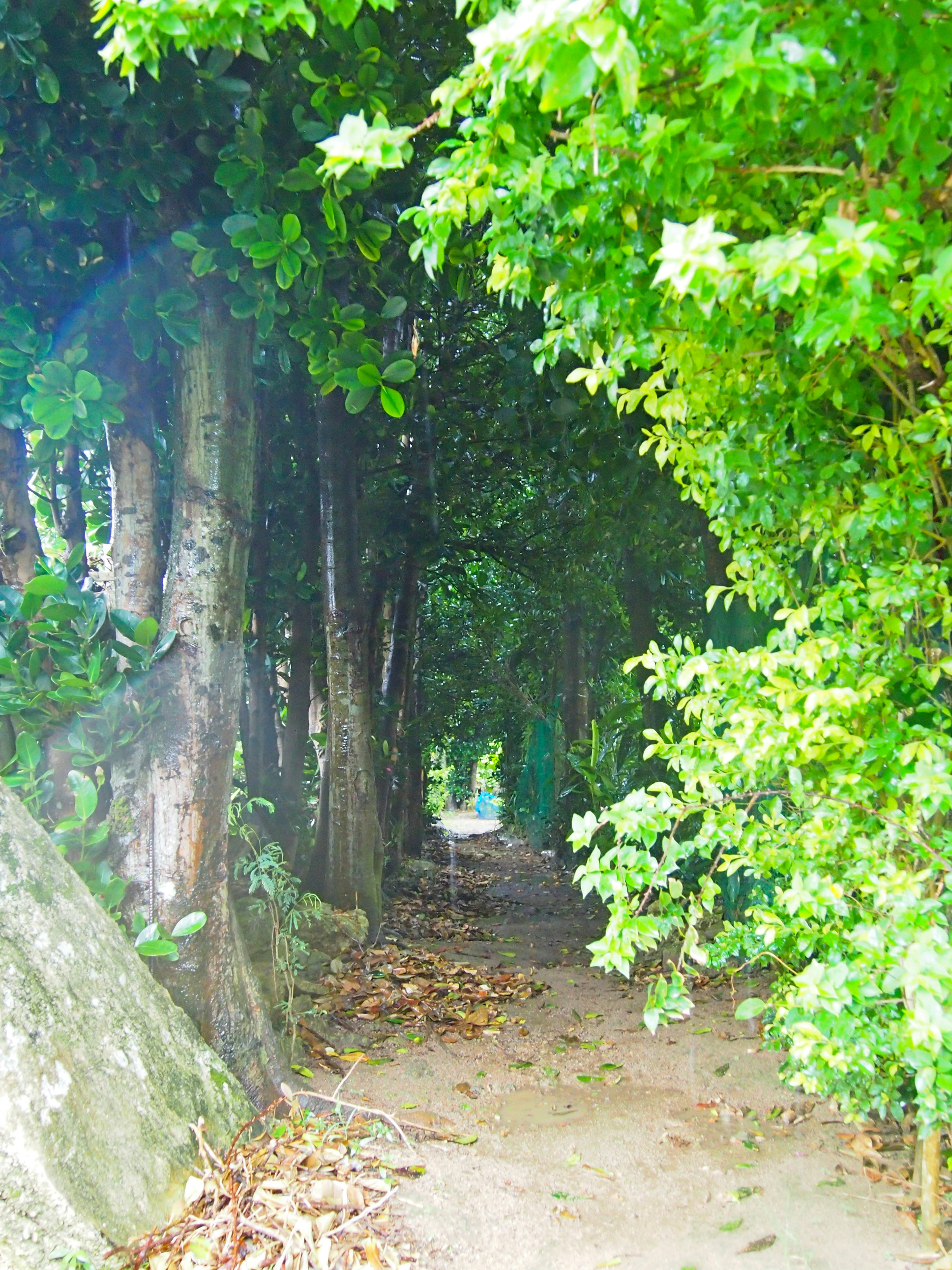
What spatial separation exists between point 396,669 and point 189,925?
5.72 meters

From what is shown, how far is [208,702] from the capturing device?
321cm

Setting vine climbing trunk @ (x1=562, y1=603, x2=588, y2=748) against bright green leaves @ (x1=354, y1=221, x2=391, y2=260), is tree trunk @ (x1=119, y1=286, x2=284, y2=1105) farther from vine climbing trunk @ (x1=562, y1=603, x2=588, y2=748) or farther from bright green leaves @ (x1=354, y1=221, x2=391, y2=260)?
vine climbing trunk @ (x1=562, y1=603, x2=588, y2=748)

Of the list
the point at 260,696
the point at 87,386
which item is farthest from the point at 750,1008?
the point at 260,696

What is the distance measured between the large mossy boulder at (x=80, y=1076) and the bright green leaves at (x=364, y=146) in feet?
6.60

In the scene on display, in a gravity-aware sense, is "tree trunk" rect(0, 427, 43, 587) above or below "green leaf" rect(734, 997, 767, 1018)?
above

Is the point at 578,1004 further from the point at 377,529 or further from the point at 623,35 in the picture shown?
the point at 623,35

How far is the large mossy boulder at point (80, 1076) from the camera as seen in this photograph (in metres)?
2.06

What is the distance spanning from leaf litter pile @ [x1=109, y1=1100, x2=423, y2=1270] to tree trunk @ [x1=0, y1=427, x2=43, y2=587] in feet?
7.42

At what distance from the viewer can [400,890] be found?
8773 millimetres

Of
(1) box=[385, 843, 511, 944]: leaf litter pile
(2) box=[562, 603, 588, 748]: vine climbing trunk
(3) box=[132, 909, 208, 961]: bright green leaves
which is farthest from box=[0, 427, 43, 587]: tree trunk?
(2) box=[562, 603, 588, 748]: vine climbing trunk

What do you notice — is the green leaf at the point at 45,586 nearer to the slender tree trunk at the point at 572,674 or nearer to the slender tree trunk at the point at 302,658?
the slender tree trunk at the point at 302,658

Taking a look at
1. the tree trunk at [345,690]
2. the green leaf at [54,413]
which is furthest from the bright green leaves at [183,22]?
the tree trunk at [345,690]

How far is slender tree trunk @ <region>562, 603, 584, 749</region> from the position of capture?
10.8 metres

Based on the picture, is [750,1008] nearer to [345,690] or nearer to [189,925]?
[189,925]
